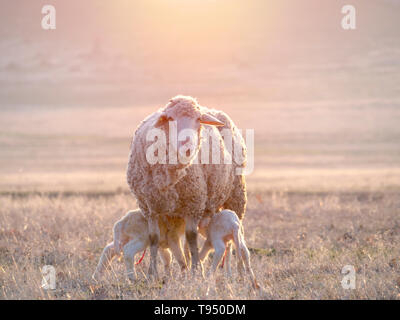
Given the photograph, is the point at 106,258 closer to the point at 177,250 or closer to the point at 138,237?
the point at 138,237

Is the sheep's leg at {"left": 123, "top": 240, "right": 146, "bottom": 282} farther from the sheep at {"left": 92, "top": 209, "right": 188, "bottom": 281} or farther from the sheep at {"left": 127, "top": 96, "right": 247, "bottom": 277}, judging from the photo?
the sheep at {"left": 127, "top": 96, "right": 247, "bottom": 277}

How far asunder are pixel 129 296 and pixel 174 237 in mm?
1959

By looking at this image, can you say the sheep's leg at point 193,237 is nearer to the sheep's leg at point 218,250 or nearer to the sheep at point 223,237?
the sheep at point 223,237

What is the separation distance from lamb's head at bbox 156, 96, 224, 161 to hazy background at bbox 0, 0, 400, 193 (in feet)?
45.1

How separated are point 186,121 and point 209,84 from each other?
6190 centimetres

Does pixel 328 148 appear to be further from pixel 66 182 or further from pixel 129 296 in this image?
pixel 129 296

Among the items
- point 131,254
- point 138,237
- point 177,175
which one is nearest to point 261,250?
point 138,237

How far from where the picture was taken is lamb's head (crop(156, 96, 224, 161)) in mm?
8789

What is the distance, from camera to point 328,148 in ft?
146

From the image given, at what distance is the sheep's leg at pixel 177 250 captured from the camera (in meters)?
9.97

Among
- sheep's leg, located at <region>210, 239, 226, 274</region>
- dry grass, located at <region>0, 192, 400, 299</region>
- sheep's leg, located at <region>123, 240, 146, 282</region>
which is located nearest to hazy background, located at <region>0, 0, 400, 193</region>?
dry grass, located at <region>0, 192, 400, 299</region>

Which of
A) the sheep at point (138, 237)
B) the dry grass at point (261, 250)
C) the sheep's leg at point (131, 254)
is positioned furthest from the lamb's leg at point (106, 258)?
the sheep's leg at point (131, 254)

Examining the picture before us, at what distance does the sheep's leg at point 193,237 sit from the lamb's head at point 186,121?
1.26 metres

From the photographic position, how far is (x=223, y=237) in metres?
9.59
